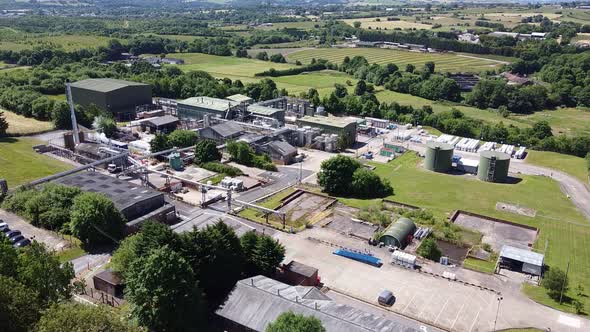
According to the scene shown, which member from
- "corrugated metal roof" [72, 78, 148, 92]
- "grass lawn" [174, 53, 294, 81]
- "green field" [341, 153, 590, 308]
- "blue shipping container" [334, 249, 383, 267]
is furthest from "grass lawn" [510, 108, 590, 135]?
"corrugated metal roof" [72, 78, 148, 92]

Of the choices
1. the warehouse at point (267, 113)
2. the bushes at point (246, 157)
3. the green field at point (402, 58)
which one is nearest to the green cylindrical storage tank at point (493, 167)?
the bushes at point (246, 157)

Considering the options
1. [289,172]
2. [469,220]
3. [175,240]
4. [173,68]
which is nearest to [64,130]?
[289,172]

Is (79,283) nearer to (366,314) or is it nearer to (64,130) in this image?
(366,314)

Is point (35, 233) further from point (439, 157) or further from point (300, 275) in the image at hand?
point (439, 157)

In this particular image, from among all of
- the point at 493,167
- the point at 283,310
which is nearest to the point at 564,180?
the point at 493,167

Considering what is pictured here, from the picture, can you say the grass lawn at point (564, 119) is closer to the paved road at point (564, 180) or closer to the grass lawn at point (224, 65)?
the paved road at point (564, 180)

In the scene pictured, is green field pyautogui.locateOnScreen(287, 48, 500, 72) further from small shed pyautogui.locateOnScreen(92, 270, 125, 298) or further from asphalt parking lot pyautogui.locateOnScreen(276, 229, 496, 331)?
small shed pyautogui.locateOnScreen(92, 270, 125, 298)
